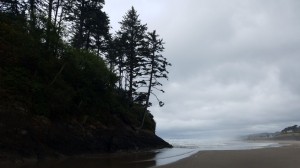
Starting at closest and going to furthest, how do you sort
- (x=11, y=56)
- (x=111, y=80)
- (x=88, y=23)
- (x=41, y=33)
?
(x=11, y=56) → (x=41, y=33) → (x=111, y=80) → (x=88, y=23)

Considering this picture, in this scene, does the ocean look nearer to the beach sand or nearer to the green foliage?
the beach sand

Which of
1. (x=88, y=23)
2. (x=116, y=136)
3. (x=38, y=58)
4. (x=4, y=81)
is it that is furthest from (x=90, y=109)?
(x=88, y=23)

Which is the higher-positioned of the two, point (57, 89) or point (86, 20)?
point (86, 20)

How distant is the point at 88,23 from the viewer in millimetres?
35406

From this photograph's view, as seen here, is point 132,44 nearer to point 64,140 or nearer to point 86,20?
point 86,20

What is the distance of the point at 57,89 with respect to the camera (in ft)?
75.2

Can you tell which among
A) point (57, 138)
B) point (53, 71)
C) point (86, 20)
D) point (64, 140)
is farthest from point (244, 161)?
point (86, 20)

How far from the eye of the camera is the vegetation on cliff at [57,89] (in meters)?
19.7

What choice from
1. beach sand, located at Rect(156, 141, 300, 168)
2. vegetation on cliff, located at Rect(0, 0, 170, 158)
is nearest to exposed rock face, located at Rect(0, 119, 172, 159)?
vegetation on cliff, located at Rect(0, 0, 170, 158)

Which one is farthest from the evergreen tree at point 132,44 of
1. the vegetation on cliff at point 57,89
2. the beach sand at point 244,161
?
the beach sand at point 244,161

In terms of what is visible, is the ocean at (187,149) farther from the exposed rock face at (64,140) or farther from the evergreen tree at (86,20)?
the evergreen tree at (86,20)

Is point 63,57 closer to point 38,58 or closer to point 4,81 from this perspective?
point 38,58

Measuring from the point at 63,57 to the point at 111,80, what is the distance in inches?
219

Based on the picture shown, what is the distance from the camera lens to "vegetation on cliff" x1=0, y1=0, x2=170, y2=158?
19688 mm
